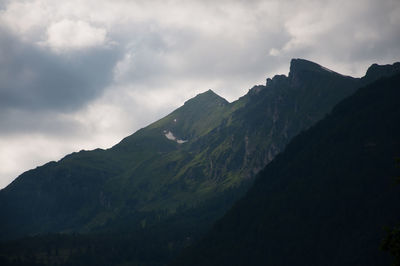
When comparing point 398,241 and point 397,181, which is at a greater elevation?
point 397,181

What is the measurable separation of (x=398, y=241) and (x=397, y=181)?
7.04 metres

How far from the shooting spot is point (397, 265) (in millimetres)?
43500

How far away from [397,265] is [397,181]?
890cm

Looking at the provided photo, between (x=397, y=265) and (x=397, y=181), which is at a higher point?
(x=397, y=181)

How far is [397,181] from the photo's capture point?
47.9 metres

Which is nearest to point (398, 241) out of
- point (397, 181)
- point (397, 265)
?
point (397, 265)

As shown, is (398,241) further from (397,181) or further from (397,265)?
(397,181)

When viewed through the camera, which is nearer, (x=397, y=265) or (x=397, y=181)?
(x=397, y=265)

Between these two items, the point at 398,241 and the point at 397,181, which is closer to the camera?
the point at 398,241

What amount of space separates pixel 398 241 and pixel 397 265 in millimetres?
2276
